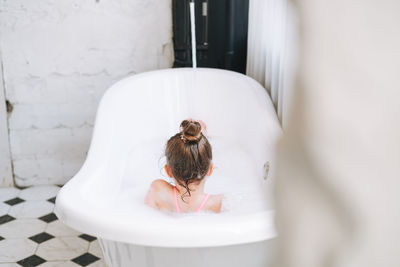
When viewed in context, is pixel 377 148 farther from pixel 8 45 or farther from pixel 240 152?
pixel 8 45

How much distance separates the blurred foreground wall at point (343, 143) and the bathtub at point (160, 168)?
1007mm

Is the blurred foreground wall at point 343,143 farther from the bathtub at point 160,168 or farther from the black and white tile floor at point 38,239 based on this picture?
the black and white tile floor at point 38,239

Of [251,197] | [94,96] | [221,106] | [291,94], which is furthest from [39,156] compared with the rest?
[291,94]

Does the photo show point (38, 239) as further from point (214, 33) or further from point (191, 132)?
point (214, 33)

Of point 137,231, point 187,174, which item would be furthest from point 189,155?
point 137,231

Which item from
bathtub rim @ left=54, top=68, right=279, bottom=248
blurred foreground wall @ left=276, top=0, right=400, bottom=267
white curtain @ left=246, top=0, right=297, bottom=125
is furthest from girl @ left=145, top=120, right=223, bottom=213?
blurred foreground wall @ left=276, top=0, right=400, bottom=267

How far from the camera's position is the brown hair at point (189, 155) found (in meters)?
1.74

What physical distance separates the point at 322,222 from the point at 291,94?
0.14 ft

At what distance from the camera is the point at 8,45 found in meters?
2.80

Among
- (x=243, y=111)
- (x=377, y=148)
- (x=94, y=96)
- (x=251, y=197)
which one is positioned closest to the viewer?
(x=377, y=148)

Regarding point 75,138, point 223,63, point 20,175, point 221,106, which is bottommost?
point 20,175

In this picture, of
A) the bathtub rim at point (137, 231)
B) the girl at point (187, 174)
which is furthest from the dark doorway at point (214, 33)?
the bathtub rim at point (137, 231)

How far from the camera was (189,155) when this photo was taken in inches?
68.1

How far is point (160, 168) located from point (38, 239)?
72cm
